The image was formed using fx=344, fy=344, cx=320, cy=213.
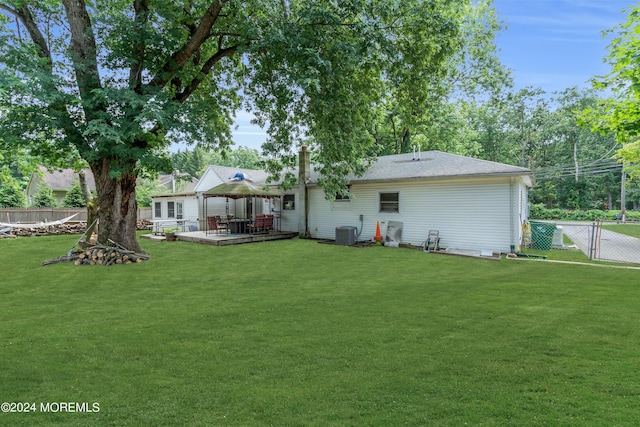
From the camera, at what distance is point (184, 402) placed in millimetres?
2533

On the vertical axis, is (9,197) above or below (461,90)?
below

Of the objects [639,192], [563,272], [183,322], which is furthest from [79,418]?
[639,192]

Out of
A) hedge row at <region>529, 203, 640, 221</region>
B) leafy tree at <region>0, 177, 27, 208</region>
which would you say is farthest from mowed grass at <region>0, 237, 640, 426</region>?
hedge row at <region>529, 203, 640, 221</region>

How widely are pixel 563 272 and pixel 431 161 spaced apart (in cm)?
661

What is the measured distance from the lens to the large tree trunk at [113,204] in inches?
391

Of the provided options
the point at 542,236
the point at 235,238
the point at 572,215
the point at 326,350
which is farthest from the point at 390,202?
the point at 572,215

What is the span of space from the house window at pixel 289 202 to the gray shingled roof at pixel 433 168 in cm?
148

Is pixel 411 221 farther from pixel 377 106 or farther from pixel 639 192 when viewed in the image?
pixel 639 192

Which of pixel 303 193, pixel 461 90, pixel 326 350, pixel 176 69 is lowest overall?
pixel 326 350

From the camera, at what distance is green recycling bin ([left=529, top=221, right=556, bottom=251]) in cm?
1188

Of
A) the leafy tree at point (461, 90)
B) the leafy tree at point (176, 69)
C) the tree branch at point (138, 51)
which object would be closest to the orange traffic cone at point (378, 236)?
the leafy tree at point (176, 69)

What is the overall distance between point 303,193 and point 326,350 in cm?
1221

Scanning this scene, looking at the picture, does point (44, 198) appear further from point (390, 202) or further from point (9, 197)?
point (390, 202)

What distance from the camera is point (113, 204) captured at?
1006cm
